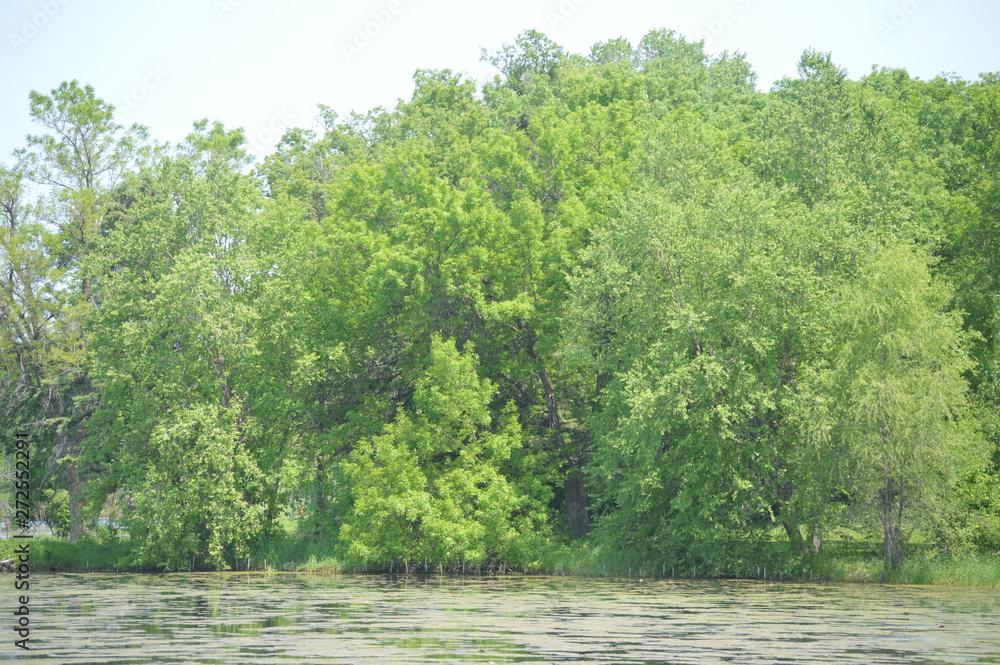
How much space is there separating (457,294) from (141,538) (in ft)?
59.5

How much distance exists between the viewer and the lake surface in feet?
64.2

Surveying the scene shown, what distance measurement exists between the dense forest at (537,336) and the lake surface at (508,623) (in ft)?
18.1

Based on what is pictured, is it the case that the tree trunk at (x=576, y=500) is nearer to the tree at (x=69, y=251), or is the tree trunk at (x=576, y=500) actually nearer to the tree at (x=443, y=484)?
the tree at (x=443, y=484)

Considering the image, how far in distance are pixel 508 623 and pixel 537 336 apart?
30.6m

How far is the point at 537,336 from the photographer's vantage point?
182 ft

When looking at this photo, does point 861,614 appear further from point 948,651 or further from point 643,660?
point 643,660

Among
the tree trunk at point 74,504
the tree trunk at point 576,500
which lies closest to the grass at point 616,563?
the tree trunk at point 74,504

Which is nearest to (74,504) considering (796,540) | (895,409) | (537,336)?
(537,336)

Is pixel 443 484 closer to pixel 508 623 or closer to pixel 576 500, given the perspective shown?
pixel 576 500

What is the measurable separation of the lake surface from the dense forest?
217 inches

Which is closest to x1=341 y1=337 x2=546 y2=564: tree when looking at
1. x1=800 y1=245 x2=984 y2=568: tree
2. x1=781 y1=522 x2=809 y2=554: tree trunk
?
x1=781 y1=522 x2=809 y2=554: tree trunk

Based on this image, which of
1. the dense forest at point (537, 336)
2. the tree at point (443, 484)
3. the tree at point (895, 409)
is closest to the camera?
the tree at point (895, 409)

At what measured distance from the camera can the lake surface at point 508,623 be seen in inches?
771

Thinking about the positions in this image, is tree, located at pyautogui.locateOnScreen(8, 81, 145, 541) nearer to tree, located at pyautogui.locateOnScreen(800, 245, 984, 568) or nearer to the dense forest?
the dense forest
